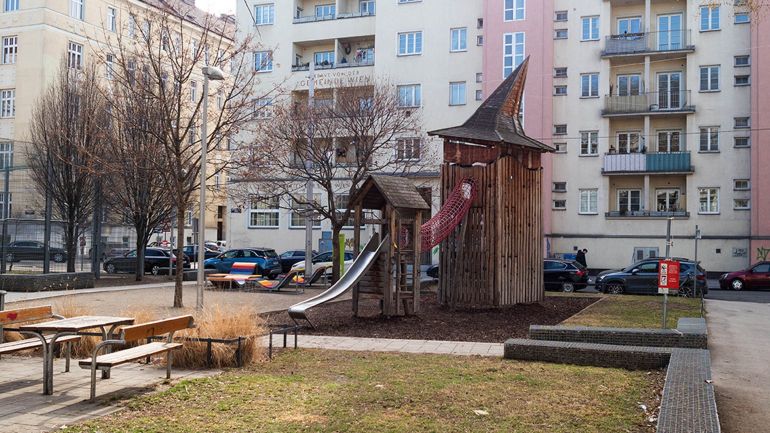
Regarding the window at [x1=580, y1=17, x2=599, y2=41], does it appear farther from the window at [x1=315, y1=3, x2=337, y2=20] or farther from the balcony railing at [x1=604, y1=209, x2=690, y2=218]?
the window at [x1=315, y1=3, x2=337, y2=20]

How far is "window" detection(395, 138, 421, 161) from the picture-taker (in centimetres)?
3314

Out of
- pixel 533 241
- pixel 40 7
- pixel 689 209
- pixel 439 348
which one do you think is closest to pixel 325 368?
pixel 439 348

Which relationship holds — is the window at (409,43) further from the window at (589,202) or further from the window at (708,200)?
the window at (708,200)

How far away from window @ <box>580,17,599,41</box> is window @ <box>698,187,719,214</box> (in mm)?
11095

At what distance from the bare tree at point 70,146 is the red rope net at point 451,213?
17.3 metres

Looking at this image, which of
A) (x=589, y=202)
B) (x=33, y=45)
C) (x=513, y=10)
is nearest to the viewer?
(x=589, y=202)

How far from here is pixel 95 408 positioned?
276 inches

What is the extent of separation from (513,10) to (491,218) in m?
31.3

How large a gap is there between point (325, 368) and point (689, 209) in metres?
37.6

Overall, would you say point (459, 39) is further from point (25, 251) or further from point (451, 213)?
point (451, 213)

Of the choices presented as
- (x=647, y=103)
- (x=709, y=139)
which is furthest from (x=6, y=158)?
(x=709, y=139)

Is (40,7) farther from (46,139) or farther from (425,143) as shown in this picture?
(425,143)

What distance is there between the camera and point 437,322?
49.8 feet

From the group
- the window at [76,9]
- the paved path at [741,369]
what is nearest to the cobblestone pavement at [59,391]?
the paved path at [741,369]
